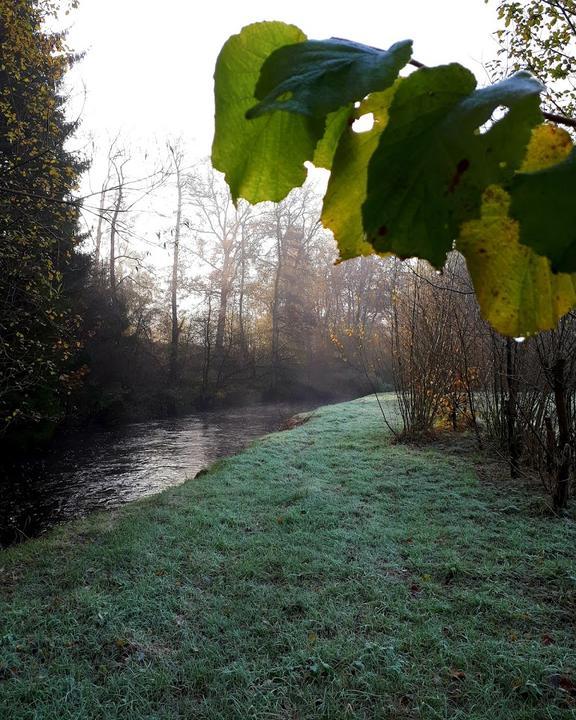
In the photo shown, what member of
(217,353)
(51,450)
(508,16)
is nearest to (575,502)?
(508,16)

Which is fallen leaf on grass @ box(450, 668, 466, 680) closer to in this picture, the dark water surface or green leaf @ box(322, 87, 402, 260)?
green leaf @ box(322, 87, 402, 260)

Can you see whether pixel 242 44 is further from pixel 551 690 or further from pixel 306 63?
pixel 551 690

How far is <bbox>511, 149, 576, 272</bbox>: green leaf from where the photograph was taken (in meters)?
0.23

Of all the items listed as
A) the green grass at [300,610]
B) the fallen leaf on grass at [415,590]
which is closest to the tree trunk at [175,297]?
the green grass at [300,610]

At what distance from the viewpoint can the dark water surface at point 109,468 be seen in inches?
272

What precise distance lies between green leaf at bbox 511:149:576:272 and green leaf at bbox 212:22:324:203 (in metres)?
0.18

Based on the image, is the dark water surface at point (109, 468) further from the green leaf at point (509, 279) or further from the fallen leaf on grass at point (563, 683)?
the green leaf at point (509, 279)

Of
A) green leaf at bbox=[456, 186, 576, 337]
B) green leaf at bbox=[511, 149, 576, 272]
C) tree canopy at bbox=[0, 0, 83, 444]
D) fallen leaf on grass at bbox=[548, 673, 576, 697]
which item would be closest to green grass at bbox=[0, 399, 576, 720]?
fallen leaf on grass at bbox=[548, 673, 576, 697]

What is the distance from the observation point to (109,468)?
9.23 meters

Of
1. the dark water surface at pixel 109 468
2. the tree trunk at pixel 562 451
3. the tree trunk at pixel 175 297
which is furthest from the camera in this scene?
the tree trunk at pixel 175 297

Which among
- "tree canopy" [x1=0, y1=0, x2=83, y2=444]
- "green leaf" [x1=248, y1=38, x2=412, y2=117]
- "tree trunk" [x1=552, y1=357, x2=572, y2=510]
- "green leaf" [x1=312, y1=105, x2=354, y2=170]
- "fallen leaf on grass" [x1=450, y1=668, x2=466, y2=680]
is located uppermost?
"tree canopy" [x1=0, y1=0, x2=83, y2=444]

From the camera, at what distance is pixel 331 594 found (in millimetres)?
3666

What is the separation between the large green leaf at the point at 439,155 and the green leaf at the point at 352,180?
0.10 meters

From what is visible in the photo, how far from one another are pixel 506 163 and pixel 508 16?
6.84 metres
